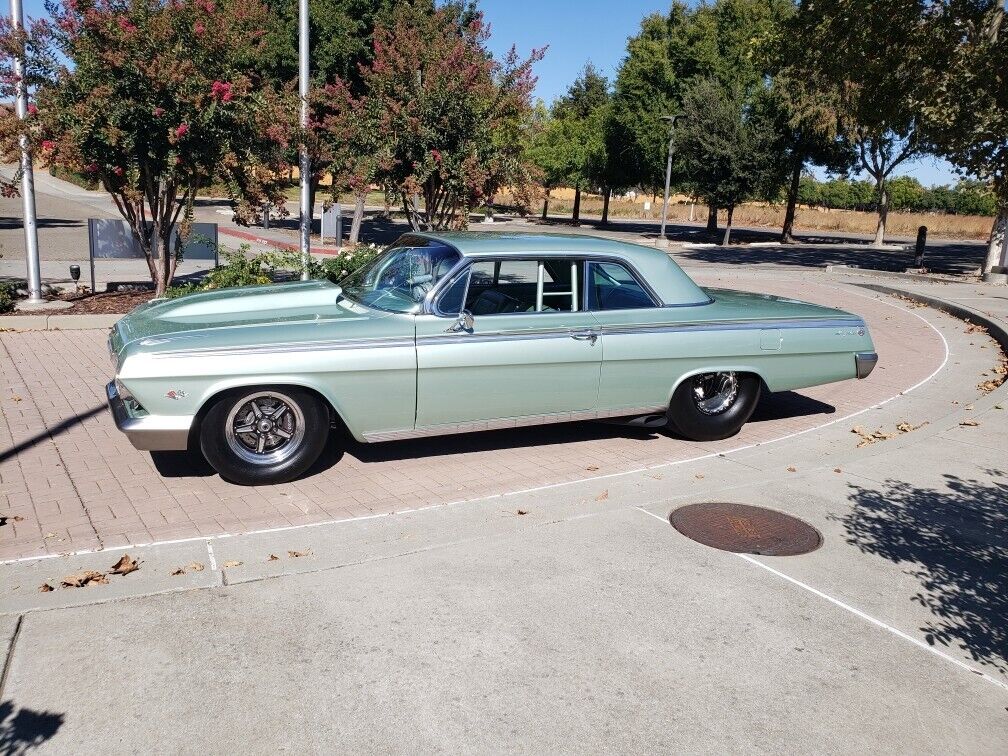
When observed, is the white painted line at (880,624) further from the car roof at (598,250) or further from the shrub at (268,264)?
the shrub at (268,264)

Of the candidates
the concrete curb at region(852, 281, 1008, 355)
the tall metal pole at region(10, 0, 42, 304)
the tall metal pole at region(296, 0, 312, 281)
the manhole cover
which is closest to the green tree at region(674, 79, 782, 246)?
the concrete curb at region(852, 281, 1008, 355)

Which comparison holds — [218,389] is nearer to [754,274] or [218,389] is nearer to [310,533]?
[310,533]

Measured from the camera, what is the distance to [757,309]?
286 inches

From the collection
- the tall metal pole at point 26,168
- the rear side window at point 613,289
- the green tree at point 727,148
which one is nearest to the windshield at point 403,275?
the rear side window at point 613,289

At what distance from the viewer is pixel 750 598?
454cm

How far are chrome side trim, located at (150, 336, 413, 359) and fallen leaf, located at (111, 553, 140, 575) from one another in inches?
51.9

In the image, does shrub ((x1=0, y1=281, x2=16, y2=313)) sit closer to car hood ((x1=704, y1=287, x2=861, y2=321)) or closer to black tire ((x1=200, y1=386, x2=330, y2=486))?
black tire ((x1=200, y1=386, x2=330, y2=486))

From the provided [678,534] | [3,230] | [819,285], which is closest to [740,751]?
[678,534]

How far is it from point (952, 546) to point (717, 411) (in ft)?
7.55

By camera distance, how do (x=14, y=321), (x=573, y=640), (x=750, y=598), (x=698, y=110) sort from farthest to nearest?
(x=698, y=110)
(x=14, y=321)
(x=750, y=598)
(x=573, y=640)

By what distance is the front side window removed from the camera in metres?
6.33

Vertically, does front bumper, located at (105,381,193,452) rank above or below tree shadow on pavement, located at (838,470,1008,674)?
above

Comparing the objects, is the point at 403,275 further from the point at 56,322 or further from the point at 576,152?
the point at 576,152

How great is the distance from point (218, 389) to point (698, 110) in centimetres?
3681
